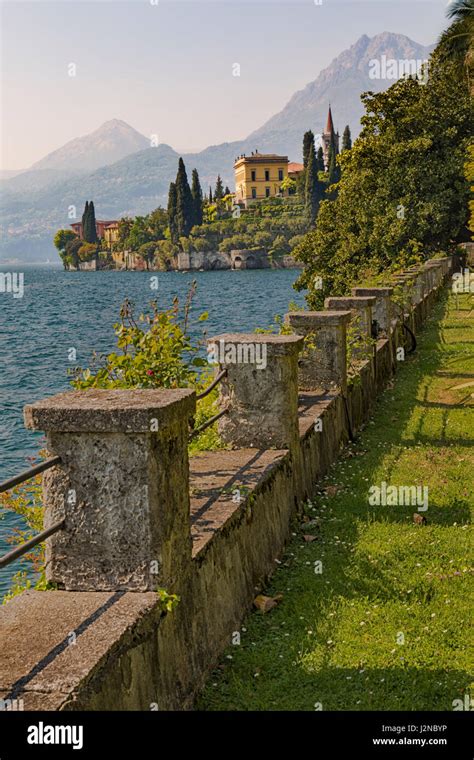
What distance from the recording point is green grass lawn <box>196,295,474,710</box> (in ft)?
13.9

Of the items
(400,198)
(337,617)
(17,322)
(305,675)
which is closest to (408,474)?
(337,617)

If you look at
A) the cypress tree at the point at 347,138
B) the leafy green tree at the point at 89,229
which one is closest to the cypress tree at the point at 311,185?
the cypress tree at the point at 347,138

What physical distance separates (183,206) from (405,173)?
4742 inches

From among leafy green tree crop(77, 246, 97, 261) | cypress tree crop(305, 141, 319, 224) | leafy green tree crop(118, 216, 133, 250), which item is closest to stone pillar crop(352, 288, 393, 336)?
cypress tree crop(305, 141, 319, 224)

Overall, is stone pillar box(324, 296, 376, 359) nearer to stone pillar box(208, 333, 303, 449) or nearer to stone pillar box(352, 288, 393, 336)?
stone pillar box(352, 288, 393, 336)

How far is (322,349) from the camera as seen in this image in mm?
9039

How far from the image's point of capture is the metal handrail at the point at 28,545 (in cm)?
339

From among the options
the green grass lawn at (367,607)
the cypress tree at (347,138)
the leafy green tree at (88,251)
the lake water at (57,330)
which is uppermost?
the cypress tree at (347,138)

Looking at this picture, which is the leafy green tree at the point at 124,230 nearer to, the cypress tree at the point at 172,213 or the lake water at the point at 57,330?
the cypress tree at the point at 172,213

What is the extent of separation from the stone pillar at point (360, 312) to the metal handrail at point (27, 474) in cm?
760

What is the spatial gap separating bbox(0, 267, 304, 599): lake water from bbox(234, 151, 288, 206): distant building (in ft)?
195
